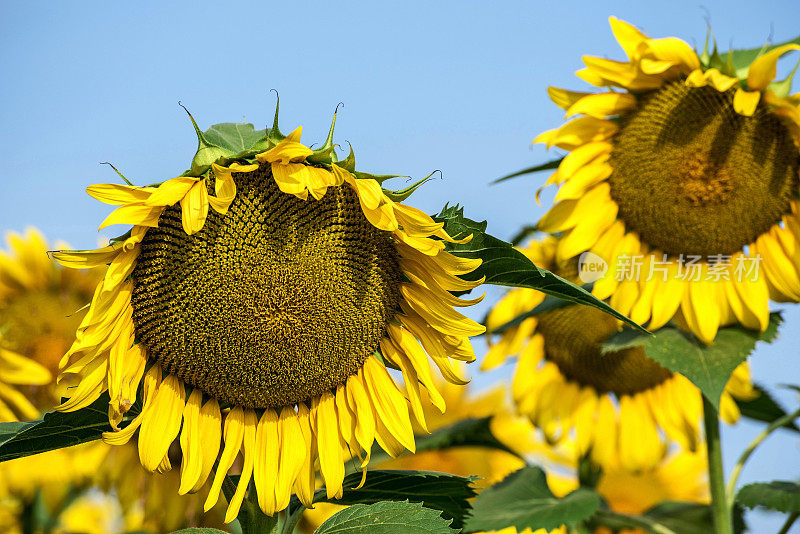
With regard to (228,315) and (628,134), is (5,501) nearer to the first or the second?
(228,315)

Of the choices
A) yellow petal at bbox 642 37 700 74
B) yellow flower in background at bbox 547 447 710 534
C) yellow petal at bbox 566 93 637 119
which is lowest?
yellow flower in background at bbox 547 447 710 534

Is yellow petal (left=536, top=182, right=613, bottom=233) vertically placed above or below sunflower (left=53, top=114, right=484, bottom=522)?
above

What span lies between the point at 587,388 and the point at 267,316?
235 cm

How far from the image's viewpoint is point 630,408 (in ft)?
11.8

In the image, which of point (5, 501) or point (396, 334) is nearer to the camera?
point (396, 334)

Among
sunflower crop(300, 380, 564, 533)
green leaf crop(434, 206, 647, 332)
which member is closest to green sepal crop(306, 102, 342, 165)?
green leaf crop(434, 206, 647, 332)

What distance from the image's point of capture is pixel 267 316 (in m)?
1.58

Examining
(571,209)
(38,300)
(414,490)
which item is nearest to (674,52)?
(571,209)

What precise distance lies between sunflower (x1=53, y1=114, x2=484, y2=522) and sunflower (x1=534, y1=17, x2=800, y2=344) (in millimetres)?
1244

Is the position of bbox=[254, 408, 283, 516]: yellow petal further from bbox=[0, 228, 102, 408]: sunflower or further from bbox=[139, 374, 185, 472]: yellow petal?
bbox=[0, 228, 102, 408]: sunflower

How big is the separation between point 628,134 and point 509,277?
133cm

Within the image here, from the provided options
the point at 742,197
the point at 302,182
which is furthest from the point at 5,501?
the point at 742,197

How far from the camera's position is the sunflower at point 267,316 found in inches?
60.4

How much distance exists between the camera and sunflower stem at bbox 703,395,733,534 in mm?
2732
